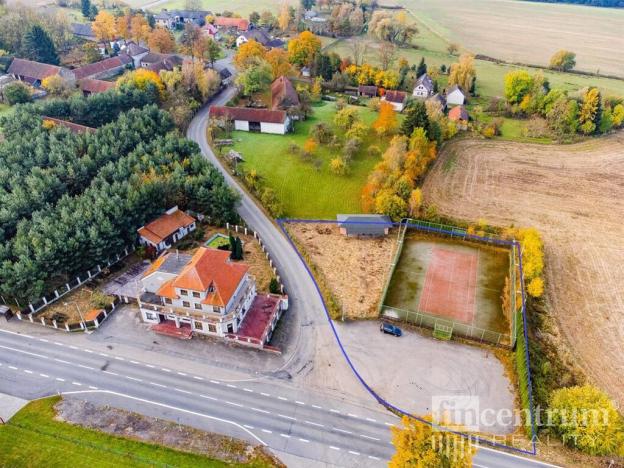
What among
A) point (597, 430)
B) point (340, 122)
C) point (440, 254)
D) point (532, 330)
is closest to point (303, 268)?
point (440, 254)

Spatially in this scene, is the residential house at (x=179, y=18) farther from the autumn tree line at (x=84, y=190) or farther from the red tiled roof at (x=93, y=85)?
the autumn tree line at (x=84, y=190)

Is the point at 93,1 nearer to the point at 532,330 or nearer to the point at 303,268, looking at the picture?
the point at 303,268

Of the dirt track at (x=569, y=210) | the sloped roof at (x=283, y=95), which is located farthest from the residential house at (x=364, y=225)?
the sloped roof at (x=283, y=95)

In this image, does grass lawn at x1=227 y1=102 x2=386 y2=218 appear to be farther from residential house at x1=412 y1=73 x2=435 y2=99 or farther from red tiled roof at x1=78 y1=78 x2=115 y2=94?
red tiled roof at x1=78 y1=78 x2=115 y2=94

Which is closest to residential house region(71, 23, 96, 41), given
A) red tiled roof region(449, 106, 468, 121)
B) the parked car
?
red tiled roof region(449, 106, 468, 121)

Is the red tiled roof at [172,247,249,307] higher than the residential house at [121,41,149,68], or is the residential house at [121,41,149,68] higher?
the residential house at [121,41,149,68]

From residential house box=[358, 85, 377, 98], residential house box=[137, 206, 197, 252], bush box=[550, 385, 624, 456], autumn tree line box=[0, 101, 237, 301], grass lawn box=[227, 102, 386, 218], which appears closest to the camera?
bush box=[550, 385, 624, 456]

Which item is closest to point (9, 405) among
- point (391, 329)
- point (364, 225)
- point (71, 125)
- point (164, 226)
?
point (164, 226)
